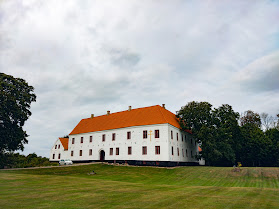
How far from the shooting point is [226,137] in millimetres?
40938

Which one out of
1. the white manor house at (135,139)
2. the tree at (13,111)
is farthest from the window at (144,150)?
the tree at (13,111)

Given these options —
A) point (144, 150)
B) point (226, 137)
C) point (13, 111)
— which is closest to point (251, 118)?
point (226, 137)

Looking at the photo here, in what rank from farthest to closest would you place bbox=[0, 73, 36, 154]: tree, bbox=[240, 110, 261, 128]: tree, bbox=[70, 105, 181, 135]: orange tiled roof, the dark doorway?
bbox=[240, 110, 261, 128]: tree → the dark doorway → bbox=[70, 105, 181, 135]: orange tiled roof → bbox=[0, 73, 36, 154]: tree

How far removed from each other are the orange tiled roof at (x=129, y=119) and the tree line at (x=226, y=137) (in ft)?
13.9

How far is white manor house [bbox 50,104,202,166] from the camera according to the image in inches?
1539

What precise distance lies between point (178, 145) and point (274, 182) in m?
19.7

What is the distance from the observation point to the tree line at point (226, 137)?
3988 cm

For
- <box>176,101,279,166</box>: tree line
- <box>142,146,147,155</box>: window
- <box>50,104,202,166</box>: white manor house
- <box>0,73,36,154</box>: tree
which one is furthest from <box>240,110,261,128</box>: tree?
<box>0,73,36,154</box>: tree

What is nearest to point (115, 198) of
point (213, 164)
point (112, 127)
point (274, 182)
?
point (274, 182)

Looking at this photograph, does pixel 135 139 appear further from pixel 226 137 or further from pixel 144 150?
pixel 226 137

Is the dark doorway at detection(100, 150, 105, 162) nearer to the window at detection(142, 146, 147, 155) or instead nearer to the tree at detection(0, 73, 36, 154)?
the window at detection(142, 146, 147, 155)

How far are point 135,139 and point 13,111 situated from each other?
22.2 meters

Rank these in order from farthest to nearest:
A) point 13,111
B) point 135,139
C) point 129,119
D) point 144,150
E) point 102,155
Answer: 1. point 102,155
2. point 129,119
3. point 135,139
4. point 144,150
5. point 13,111

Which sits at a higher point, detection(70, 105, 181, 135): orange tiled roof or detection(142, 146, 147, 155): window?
detection(70, 105, 181, 135): orange tiled roof
